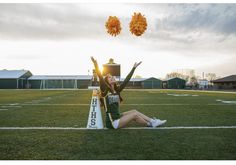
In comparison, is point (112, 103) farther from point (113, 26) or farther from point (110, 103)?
point (113, 26)

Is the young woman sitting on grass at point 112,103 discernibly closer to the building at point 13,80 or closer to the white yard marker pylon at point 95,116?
the white yard marker pylon at point 95,116

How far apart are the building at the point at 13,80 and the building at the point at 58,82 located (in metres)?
2.16

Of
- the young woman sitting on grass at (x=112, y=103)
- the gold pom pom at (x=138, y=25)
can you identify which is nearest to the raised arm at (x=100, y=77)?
the young woman sitting on grass at (x=112, y=103)

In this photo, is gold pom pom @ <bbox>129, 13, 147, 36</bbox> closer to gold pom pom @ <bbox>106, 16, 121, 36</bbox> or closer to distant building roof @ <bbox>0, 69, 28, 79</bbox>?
gold pom pom @ <bbox>106, 16, 121, 36</bbox>

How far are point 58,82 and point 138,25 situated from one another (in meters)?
74.3

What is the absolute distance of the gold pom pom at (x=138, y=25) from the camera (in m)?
6.61

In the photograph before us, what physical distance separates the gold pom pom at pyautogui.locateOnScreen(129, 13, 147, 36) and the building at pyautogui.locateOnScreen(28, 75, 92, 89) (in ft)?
232

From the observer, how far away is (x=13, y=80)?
74.7m

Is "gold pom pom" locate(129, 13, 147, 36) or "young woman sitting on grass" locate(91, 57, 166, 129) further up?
"gold pom pom" locate(129, 13, 147, 36)

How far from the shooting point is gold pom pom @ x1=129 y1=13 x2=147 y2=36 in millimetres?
6609

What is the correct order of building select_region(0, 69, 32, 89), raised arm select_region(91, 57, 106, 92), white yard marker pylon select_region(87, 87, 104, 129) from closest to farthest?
1. raised arm select_region(91, 57, 106, 92)
2. white yard marker pylon select_region(87, 87, 104, 129)
3. building select_region(0, 69, 32, 89)

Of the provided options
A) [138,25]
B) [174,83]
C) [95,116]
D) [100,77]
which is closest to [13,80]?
[174,83]

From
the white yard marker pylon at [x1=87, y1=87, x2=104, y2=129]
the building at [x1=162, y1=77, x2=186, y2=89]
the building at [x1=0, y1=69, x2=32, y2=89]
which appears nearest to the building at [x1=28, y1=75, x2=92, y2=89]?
the building at [x1=0, y1=69, x2=32, y2=89]

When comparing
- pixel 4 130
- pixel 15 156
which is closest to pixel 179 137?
pixel 15 156
